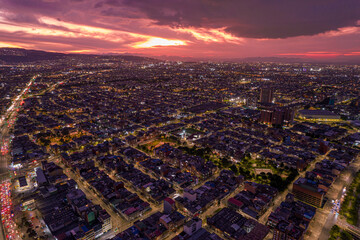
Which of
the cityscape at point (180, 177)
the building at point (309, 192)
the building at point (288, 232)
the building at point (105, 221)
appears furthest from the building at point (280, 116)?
the building at point (105, 221)

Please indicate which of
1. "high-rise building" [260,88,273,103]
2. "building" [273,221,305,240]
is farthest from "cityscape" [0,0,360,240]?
"high-rise building" [260,88,273,103]

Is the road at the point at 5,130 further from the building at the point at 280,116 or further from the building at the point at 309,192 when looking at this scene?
the building at the point at 280,116

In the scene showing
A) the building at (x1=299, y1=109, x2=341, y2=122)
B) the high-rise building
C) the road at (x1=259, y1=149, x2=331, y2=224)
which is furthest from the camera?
the high-rise building

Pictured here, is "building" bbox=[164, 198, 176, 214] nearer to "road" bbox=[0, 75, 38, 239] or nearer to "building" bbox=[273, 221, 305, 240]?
"building" bbox=[273, 221, 305, 240]

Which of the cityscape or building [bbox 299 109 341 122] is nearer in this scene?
the cityscape

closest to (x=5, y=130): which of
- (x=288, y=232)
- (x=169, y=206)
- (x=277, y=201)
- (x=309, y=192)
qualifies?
(x=169, y=206)

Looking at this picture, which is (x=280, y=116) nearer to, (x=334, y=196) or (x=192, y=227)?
(x=334, y=196)

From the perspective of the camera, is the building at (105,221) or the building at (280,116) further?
the building at (280,116)

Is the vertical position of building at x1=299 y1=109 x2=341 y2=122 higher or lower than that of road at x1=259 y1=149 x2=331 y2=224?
higher
